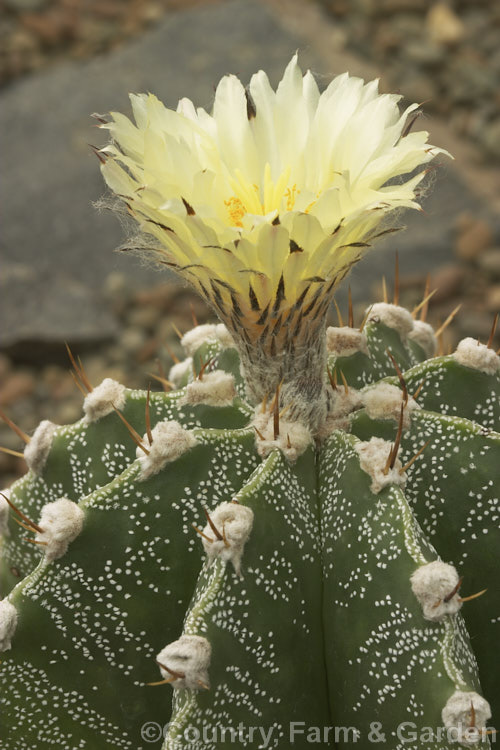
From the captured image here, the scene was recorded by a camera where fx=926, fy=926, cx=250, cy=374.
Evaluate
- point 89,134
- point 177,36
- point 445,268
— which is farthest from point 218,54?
point 445,268

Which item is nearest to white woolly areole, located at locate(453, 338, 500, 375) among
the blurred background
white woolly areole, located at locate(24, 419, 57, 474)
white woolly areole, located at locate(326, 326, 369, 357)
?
white woolly areole, located at locate(326, 326, 369, 357)

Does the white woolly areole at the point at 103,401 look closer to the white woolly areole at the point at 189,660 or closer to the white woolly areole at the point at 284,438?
the white woolly areole at the point at 284,438

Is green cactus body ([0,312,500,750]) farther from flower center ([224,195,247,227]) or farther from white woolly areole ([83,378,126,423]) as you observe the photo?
flower center ([224,195,247,227])

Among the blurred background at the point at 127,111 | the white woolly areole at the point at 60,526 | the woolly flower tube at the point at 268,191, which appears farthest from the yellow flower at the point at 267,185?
the blurred background at the point at 127,111

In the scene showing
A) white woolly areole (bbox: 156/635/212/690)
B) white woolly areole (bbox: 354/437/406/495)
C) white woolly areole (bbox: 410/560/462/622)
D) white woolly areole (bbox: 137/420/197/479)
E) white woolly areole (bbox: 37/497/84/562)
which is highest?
white woolly areole (bbox: 137/420/197/479)

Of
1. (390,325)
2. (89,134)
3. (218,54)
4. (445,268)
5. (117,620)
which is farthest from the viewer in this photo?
(218,54)

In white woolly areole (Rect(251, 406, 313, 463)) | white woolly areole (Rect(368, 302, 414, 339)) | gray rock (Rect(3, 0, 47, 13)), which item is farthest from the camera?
gray rock (Rect(3, 0, 47, 13))

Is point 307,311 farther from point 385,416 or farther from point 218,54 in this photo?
point 218,54

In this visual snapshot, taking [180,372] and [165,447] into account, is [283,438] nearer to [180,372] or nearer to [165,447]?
[165,447]
